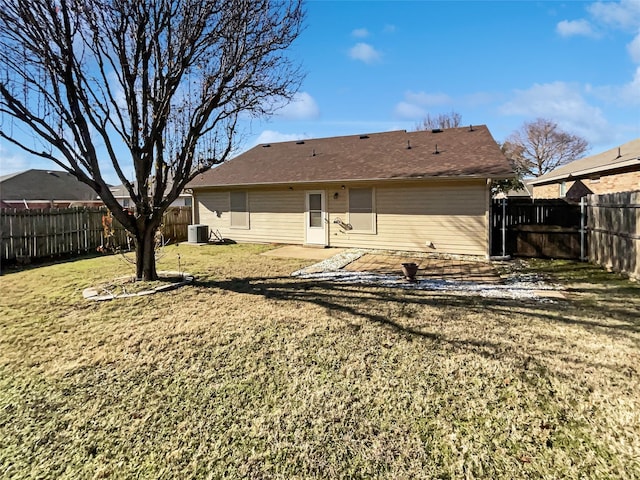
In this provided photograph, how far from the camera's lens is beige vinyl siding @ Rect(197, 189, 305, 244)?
13.2 meters

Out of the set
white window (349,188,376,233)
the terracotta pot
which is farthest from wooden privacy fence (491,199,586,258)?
the terracotta pot

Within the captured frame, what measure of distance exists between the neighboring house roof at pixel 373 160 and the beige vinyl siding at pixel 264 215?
0.65 meters

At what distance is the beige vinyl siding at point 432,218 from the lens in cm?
1045

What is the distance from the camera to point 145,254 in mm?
7113

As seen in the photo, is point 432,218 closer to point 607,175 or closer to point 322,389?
point 322,389

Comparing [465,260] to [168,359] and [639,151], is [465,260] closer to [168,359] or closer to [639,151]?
[168,359]

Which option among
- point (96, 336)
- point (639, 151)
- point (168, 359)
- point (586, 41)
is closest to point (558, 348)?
point (168, 359)

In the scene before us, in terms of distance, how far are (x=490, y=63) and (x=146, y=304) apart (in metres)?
14.1

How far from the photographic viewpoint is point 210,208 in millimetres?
15156

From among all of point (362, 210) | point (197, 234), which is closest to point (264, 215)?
point (197, 234)

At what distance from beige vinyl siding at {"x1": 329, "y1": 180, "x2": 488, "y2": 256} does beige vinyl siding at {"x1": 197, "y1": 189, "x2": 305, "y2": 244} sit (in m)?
2.06

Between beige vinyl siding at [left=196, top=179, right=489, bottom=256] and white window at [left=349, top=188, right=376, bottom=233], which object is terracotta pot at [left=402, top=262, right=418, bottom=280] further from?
white window at [left=349, top=188, right=376, bottom=233]

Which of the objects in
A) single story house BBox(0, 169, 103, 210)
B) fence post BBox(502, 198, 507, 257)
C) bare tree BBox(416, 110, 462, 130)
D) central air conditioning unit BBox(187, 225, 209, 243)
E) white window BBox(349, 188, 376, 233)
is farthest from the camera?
bare tree BBox(416, 110, 462, 130)

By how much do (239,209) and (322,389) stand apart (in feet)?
39.4
